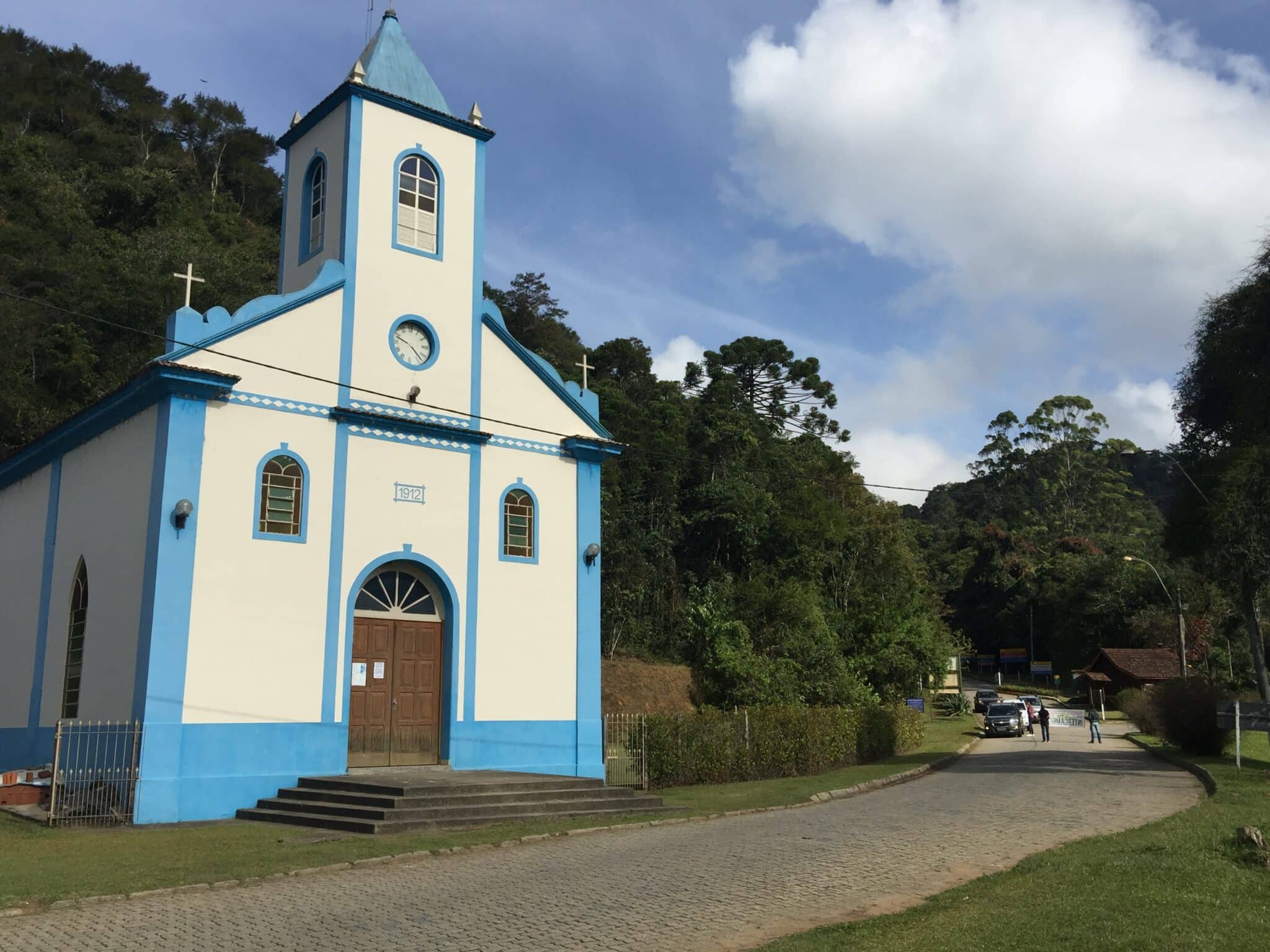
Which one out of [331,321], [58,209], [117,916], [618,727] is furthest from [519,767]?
[58,209]

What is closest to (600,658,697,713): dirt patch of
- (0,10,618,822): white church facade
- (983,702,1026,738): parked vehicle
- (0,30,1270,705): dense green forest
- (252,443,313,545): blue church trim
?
(0,30,1270,705): dense green forest

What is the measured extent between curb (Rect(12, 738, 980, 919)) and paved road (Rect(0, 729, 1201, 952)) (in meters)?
0.12

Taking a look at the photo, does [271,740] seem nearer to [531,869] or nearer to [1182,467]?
[531,869]

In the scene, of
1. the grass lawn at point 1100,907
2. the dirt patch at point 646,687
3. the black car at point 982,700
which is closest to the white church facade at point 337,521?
the grass lawn at point 1100,907

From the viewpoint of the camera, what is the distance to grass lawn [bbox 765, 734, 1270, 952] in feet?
23.3

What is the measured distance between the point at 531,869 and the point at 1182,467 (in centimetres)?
1797

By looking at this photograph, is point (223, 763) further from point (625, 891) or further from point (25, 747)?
point (625, 891)

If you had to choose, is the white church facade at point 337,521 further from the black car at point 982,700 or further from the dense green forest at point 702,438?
the black car at point 982,700

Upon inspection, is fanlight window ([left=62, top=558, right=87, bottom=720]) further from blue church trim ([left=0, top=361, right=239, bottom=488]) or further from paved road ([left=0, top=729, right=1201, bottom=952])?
paved road ([left=0, top=729, right=1201, bottom=952])

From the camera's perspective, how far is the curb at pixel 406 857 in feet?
→ 29.9

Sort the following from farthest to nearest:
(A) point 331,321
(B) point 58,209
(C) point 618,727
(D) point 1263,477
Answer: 1. (B) point 58,209
2. (D) point 1263,477
3. (C) point 618,727
4. (A) point 331,321

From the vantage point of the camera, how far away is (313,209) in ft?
64.5

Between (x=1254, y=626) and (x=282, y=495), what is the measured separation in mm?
19611

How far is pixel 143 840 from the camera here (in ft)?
41.8
